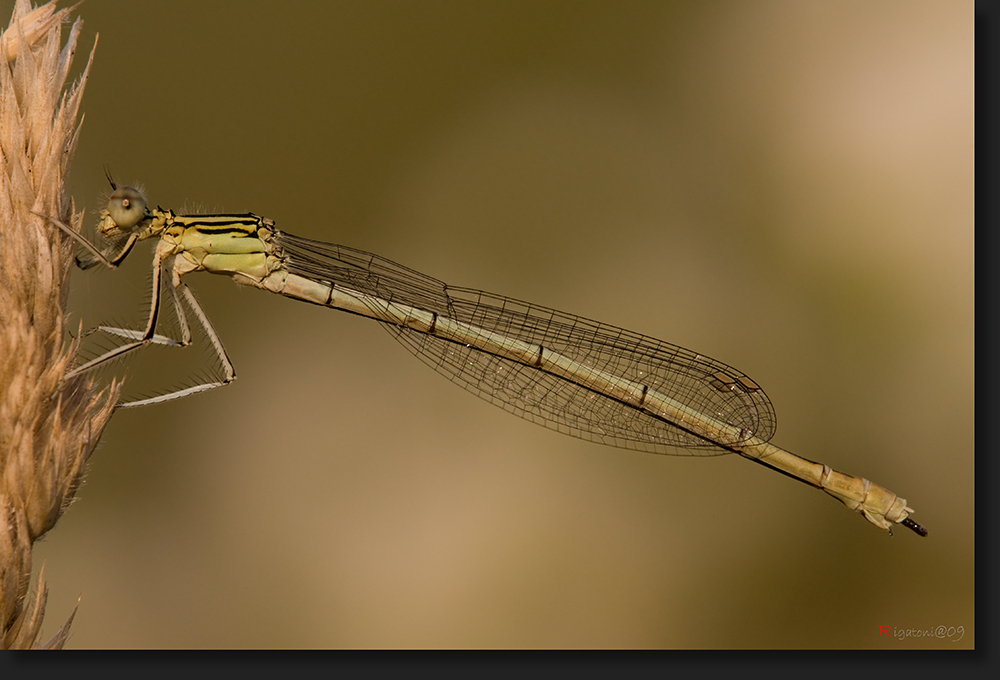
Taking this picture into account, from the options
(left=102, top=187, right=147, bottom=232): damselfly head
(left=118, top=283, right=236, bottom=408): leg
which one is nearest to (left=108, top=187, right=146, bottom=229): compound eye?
(left=102, top=187, right=147, bottom=232): damselfly head

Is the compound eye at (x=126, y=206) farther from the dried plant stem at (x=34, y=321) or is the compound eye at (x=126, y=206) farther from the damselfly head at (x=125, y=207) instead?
the dried plant stem at (x=34, y=321)

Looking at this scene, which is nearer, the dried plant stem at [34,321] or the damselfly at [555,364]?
the dried plant stem at [34,321]

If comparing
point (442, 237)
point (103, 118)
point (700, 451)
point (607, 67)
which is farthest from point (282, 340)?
point (607, 67)

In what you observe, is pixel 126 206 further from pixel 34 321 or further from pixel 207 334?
pixel 34 321

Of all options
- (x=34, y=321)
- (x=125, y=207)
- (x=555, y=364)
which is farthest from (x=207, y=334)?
(x=555, y=364)

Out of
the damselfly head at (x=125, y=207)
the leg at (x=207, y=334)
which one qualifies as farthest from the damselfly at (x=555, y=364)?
the damselfly head at (x=125, y=207)

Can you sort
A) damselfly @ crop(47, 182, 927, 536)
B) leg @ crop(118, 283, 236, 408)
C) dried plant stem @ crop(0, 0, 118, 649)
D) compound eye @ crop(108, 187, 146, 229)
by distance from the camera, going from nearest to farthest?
dried plant stem @ crop(0, 0, 118, 649) < compound eye @ crop(108, 187, 146, 229) < leg @ crop(118, 283, 236, 408) < damselfly @ crop(47, 182, 927, 536)

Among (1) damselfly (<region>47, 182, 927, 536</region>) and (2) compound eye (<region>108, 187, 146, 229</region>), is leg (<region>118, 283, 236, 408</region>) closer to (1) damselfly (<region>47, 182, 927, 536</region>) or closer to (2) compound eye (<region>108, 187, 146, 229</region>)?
(1) damselfly (<region>47, 182, 927, 536</region>)

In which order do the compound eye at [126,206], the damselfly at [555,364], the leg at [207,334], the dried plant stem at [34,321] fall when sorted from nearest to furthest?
the dried plant stem at [34,321], the compound eye at [126,206], the leg at [207,334], the damselfly at [555,364]
